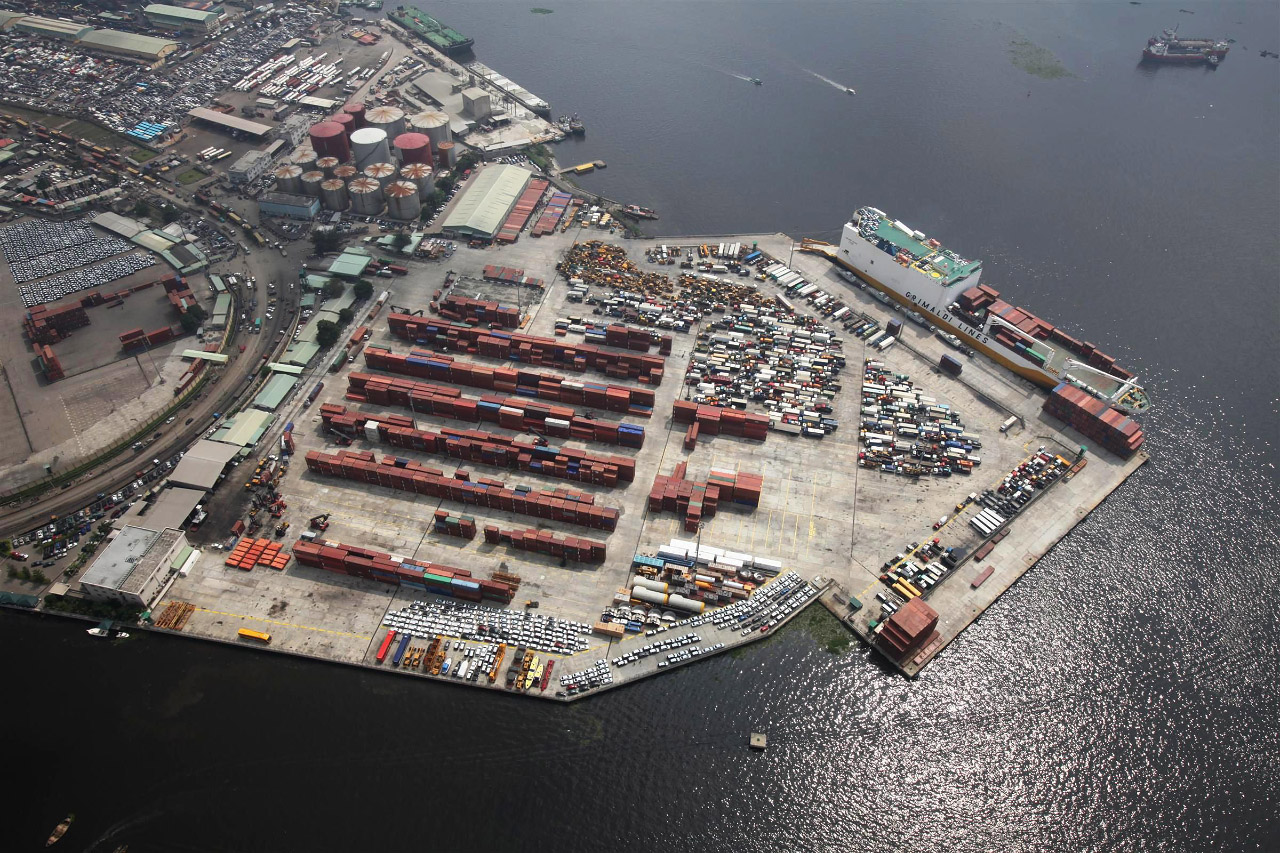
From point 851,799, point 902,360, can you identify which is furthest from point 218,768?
point 902,360

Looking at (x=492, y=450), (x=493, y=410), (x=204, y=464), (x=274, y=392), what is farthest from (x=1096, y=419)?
(x=204, y=464)

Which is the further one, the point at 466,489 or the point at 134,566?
the point at 466,489

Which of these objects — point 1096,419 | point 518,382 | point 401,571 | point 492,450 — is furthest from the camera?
point 518,382

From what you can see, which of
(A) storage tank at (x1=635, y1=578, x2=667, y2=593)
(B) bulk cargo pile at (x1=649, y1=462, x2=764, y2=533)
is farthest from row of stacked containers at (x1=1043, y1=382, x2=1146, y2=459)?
→ (A) storage tank at (x1=635, y1=578, x2=667, y2=593)

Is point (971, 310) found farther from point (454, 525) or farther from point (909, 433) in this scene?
point (454, 525)

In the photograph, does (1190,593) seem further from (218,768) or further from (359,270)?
(359,270)

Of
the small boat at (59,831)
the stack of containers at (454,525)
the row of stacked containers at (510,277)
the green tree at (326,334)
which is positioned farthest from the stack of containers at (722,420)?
the small boat at (59,831)

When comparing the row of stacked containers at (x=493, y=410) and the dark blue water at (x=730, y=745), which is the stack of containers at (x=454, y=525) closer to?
the row of stacked containers at (x=493, y=410)
